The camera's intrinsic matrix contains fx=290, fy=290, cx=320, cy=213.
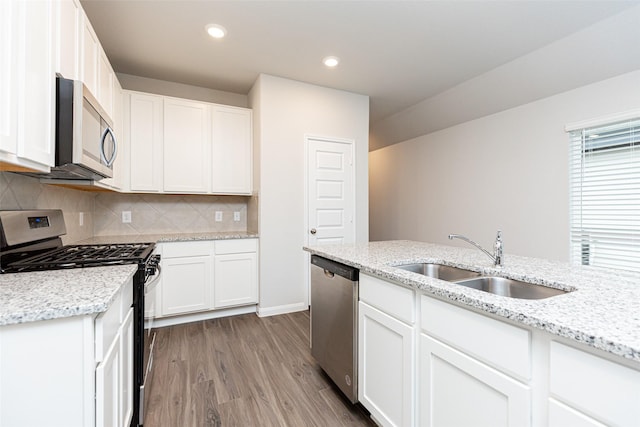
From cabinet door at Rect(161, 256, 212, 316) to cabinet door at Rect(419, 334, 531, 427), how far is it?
2.46 meters

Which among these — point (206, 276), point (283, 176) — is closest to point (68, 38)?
point (283, 176)

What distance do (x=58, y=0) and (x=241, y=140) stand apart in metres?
2.15

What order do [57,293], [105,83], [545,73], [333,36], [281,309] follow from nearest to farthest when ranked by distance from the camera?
[57,293], [105,83], [333,36], [545,73], [281,309]

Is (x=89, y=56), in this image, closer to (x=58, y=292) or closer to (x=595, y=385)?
(x=58, y=292)

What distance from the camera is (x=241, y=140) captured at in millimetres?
3504

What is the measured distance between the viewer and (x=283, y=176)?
3.38 meters

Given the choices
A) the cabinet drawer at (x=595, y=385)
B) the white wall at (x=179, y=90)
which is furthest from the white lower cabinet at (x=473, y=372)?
the white wall at (x=179, y=90)

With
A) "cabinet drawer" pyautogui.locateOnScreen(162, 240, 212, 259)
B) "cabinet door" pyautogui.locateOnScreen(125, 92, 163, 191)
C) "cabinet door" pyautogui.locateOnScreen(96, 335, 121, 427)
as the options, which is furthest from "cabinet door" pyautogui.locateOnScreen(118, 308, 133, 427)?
Answer: "cabinet door" pyautogui.locateOnScreen(125, 92, 163, 191)

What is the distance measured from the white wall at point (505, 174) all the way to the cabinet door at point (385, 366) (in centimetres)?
253

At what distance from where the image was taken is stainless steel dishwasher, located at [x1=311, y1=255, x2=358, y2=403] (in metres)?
1.72

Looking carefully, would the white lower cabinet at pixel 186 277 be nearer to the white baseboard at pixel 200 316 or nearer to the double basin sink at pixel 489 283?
the white baseboard at pixel 200 316

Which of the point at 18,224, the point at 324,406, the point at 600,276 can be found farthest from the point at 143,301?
the point at 600,276

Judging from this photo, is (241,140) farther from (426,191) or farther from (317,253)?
(426,191)

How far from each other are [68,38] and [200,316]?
8.58ft
